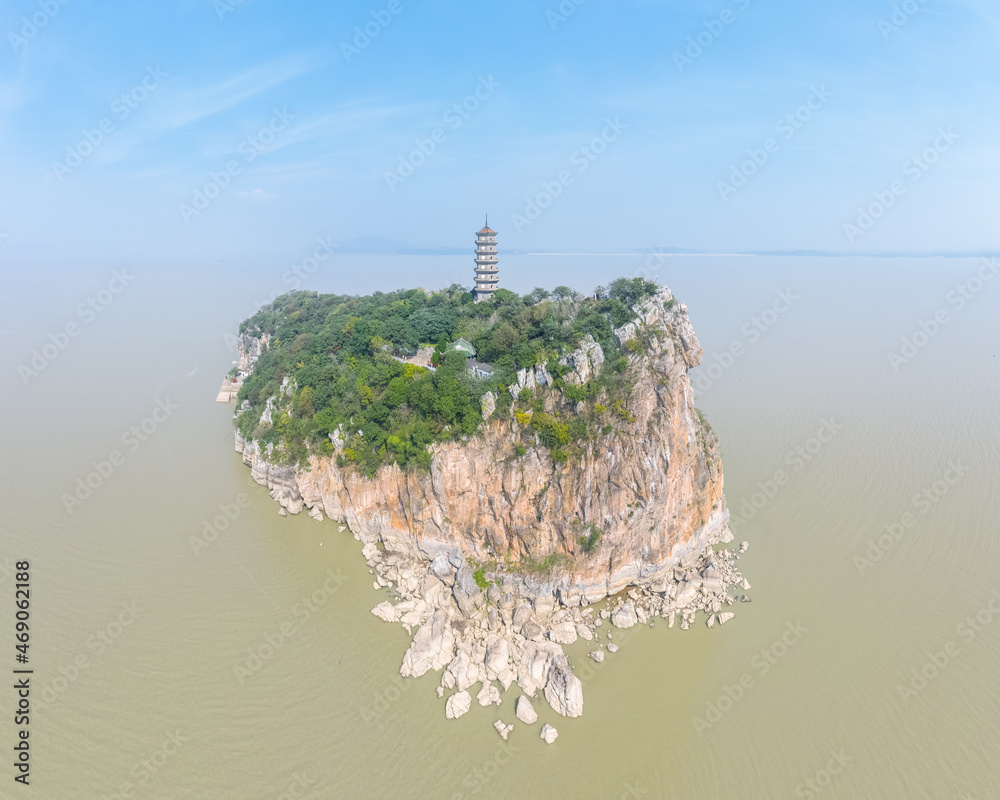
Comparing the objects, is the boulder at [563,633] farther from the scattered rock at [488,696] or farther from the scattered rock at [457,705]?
the scattered rock at [457,705]

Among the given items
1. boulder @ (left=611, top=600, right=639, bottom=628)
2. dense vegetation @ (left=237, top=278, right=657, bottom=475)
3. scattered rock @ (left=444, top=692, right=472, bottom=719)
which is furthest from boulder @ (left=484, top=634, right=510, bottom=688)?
dense vegetation @ (left=237, top=278, right=657, bottom=475)

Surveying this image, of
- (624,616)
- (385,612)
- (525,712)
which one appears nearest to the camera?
(525,712)

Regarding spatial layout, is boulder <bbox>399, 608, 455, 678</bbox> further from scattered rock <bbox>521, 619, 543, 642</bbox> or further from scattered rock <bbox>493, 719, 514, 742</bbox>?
scattered rock <bbox>493, 719, 514, 742</bbox>

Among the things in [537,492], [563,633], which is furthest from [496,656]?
[537,492]

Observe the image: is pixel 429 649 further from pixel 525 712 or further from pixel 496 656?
pixel 525 712

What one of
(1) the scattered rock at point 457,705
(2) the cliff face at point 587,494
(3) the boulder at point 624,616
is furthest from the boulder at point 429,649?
(3) the boulder at point 624,616

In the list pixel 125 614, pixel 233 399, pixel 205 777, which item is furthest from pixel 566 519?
pixel 233 399
